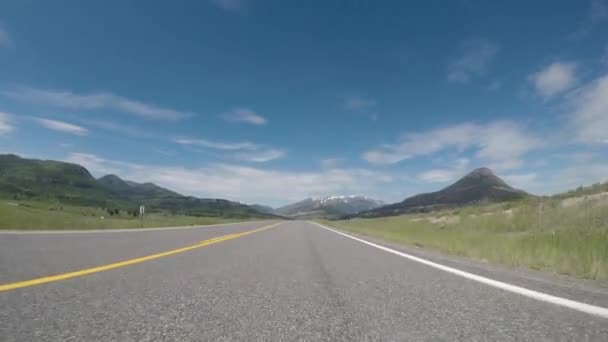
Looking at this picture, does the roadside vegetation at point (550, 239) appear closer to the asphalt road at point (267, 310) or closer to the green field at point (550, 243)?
the green field at point (550, 243)

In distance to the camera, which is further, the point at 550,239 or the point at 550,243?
the point at 550,239

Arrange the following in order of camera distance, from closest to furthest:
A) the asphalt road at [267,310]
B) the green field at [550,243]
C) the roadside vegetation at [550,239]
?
the asphalt road at [267,310], the green field at [550,243], the roadside vegetation at [550,239]

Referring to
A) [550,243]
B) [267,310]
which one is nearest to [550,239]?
[550,243]

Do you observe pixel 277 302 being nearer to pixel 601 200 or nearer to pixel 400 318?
pixel 400 318

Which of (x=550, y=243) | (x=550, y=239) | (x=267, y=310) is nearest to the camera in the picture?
(x=267, y=310)

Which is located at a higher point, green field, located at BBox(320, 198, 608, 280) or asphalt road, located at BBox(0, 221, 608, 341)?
green field, located at BBox(320, 198, 608, 280)

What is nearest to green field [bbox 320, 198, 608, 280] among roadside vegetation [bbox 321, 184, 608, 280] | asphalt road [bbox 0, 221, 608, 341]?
roadside vegetation [bbox 321, 184, 608, 280]

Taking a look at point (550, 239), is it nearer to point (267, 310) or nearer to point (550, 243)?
point (550, 243)

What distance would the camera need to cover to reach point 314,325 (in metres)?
2.54

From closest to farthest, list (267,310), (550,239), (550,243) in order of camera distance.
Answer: (267,310) → (550,243) → (550,239)

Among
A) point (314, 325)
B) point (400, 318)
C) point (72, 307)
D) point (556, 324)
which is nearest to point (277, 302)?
point (314, 325)

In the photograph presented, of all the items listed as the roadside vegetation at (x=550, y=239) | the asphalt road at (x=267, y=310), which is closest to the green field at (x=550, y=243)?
the roadside vegetation at (x=550, y=239)

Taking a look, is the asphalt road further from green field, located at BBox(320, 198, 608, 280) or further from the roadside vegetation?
the roadside vegetation

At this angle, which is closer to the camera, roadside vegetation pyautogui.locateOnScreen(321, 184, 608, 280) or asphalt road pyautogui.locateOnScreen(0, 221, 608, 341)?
asphalt road pyautogui.locateOnScreen(0, 221, 608, 341)
